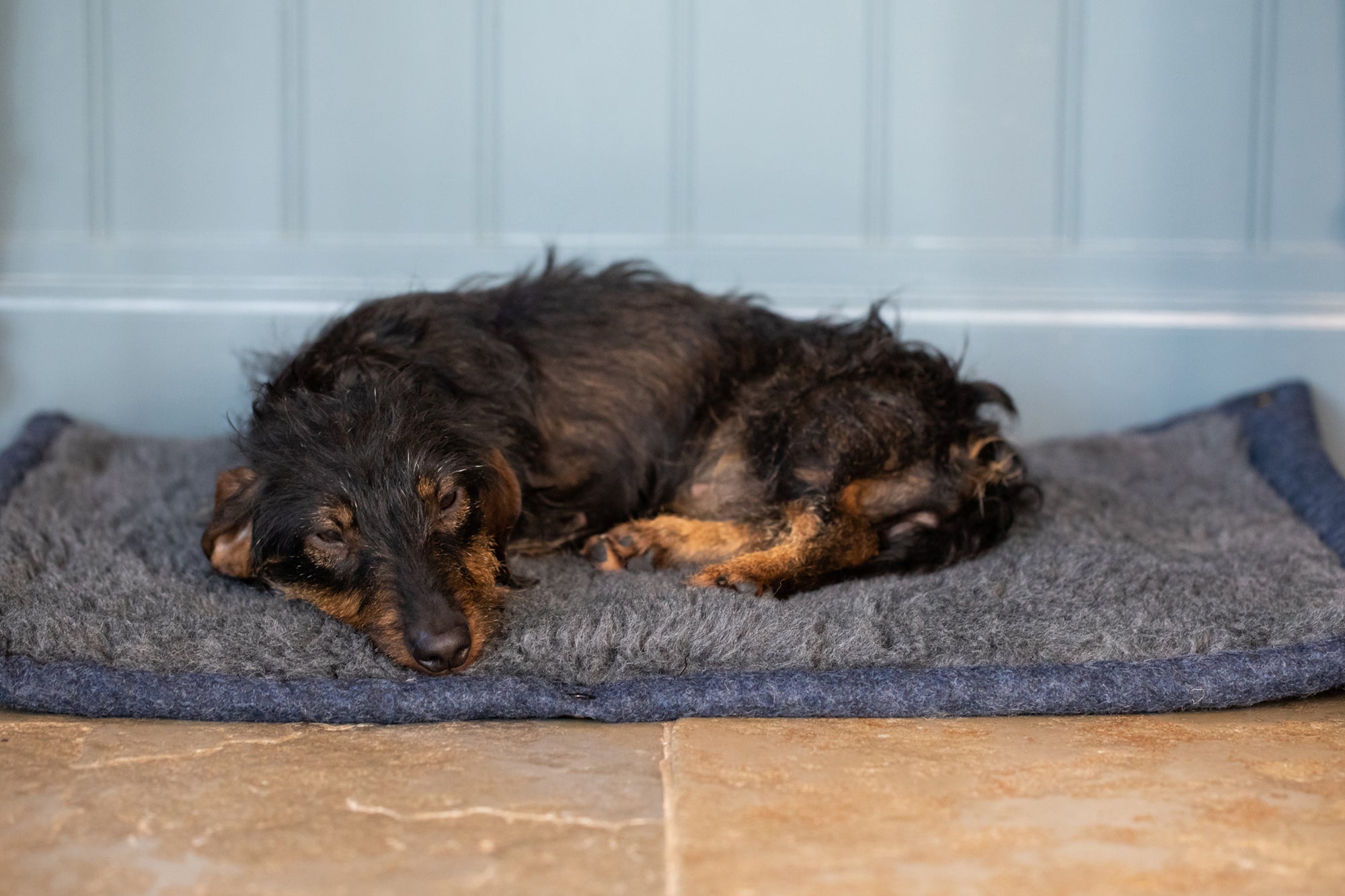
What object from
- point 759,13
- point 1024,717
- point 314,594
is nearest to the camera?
point 1024,717

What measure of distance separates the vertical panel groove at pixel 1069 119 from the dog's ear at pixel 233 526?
288 centimetres

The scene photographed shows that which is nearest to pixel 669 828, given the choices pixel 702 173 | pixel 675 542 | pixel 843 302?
pixel 675 542

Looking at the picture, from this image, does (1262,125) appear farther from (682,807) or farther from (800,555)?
(682,807)

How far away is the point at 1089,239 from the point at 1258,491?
1087 millimetres

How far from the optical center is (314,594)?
2369 mm

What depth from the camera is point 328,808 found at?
1.67 metres

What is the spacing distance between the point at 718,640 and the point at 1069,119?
265 cm

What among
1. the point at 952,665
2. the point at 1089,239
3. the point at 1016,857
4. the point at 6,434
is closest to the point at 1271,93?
the point at 1089,239

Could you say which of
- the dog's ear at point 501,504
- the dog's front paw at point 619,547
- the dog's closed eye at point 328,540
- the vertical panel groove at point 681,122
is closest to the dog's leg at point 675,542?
the dog's front paw at point 619,547

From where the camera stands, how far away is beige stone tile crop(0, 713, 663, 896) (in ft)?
4.79

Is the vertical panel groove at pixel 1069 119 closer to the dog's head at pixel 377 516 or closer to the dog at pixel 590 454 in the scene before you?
the dog at pixel 590 454

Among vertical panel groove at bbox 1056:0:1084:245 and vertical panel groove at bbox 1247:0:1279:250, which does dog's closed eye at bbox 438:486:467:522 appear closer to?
vertical panel groove at bbox 1056:0:1084:245

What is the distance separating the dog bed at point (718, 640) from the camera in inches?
81.8

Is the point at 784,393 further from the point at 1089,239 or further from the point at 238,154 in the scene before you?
the point at 238,154
